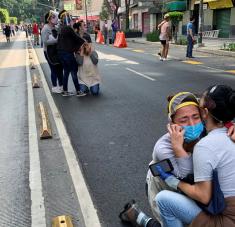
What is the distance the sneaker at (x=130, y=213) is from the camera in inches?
151

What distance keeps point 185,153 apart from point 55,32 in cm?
A: 782

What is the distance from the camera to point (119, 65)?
17453mm

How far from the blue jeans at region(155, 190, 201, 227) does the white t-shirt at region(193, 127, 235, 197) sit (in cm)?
24

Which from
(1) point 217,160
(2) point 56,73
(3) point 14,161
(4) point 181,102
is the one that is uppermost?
(4) point 181,102

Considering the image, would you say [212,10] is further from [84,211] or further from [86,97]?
[84,211]

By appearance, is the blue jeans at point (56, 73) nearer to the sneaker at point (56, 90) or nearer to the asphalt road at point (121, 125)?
the sneaker at point (56, 90)

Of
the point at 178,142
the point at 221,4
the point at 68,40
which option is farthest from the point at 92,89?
the point at 221,4

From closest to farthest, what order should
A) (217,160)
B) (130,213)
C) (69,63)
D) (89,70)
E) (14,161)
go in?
(217,160) < (130,213) < (14,161) < (69,63) < (89,70)

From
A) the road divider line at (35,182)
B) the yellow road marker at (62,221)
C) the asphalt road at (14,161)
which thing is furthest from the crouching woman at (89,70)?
the yellow road marker at (62,221)

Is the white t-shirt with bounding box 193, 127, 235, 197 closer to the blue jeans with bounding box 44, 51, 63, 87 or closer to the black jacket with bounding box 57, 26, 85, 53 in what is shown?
the black jacket with bounding box 57, 26, 85, 53

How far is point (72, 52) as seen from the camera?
10.1 m

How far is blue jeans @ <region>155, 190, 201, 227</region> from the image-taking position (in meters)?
3.05

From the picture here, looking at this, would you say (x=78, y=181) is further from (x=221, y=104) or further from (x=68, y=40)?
(x=68, y=40)

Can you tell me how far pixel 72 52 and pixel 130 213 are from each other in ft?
21.8
